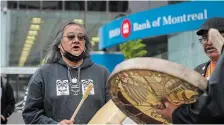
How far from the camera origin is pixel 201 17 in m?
13.1

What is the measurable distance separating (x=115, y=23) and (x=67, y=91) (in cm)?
1473

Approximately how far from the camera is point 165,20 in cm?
1432

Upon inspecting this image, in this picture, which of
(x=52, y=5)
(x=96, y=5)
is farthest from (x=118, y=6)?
(x=52, y=5)

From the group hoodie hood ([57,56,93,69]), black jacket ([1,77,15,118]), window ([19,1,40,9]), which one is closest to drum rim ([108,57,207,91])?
hoodie hood ([57,56,93,69])

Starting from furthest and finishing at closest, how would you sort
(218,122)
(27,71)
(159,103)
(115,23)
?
(27,71) → (115,23) → (159,103) → (218,122)

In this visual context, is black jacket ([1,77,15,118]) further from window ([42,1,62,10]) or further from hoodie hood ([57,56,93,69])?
window ([42,1,62,10])

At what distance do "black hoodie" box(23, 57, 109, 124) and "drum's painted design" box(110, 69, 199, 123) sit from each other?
995mm

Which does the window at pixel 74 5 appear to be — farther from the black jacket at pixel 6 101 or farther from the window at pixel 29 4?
Answer: the black jacket at pixel 6 101

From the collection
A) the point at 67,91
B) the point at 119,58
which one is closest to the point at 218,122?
the point at 67,91

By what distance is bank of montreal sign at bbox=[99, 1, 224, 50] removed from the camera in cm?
1298

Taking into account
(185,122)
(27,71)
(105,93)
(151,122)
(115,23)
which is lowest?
(27,71)

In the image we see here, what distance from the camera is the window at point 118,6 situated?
26.9m

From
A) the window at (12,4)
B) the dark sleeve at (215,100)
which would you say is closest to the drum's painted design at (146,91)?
the dark sleeve at (215,100)

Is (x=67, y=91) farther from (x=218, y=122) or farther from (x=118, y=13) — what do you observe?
(x=118, y=13)
